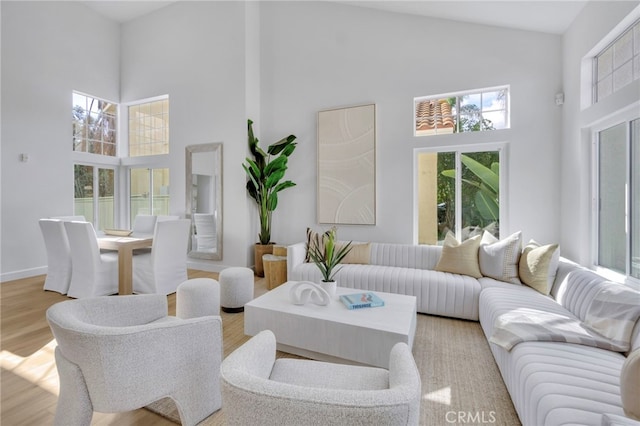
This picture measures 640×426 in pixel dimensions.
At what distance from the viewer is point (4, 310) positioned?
317cm

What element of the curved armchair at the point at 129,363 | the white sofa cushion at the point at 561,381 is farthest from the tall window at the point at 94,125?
the white sofa cushion at the point at 561,381

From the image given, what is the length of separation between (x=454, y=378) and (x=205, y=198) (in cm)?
465

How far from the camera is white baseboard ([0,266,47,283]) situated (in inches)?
169

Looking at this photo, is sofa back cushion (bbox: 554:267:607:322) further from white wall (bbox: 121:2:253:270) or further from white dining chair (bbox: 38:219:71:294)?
white dining chair (bbox: 38:219:71:294)

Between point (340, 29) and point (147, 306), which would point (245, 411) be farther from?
point (340, 29)

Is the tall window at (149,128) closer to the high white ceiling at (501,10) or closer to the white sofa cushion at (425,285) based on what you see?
the high white ceiling at (501,10)

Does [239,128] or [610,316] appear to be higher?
[239,128]

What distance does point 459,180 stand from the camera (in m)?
3.89

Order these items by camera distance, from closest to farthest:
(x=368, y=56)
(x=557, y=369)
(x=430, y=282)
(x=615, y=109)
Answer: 1. (x=557, y=369)
2. (x=615, y=109)
3. (x=430, y=282)
4. (x=368, y=56)

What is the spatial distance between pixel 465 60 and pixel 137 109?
6.24 m

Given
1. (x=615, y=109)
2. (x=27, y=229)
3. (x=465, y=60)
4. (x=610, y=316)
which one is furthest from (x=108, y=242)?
(x=615, y=109)

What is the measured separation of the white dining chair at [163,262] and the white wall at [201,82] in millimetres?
1179

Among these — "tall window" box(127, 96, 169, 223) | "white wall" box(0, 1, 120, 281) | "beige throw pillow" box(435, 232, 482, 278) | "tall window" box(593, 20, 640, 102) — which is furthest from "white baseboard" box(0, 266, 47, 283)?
"tall window" box(593, 20, 640, 102)

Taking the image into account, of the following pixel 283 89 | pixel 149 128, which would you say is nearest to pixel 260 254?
pixel 283 89
